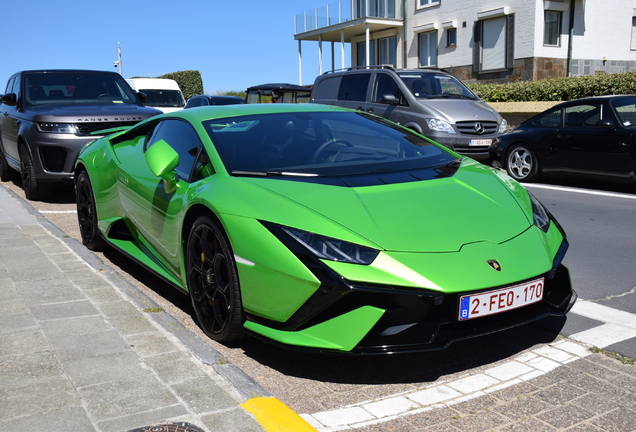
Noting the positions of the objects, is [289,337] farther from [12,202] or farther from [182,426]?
[12,202]

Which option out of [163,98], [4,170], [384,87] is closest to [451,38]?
[163,98]

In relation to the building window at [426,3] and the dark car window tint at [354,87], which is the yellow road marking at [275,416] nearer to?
the dark car window tint at [354,87]

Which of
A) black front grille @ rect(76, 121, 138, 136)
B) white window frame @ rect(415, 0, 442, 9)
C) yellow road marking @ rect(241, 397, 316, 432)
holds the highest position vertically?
white window frame @ rect(415, 0, 442, 9)

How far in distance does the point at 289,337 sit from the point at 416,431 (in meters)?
0.75

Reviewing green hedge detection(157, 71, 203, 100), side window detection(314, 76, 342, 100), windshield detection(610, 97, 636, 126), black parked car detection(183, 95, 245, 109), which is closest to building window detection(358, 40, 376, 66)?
green hedge detection(157, 71, 203, 100)

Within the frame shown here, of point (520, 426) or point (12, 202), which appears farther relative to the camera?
point (12, 202)

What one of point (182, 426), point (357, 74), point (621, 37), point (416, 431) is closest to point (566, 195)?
point (357, 74)

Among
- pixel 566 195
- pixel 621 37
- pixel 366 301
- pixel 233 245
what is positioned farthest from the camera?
pixel 621 37

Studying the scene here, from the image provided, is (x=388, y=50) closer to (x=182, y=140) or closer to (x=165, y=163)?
(x=182, y=140)

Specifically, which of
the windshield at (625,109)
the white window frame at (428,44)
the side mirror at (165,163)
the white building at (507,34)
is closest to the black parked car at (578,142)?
the windshield at (625,109)

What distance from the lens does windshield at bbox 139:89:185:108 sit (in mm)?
19500

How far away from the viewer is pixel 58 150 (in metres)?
8.62

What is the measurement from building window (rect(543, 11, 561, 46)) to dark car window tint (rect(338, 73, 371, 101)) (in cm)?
1616

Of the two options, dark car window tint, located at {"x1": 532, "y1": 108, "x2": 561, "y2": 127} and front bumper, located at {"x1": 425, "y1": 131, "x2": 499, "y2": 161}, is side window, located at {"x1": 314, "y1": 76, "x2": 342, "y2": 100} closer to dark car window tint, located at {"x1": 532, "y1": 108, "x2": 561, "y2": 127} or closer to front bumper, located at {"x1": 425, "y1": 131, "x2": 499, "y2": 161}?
front bumper, located at {"x1": 425, "y1": 131, "x2": 499, "y2": 161}
